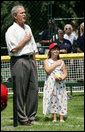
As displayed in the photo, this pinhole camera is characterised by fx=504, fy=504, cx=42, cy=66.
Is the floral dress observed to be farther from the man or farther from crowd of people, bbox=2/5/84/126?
the man

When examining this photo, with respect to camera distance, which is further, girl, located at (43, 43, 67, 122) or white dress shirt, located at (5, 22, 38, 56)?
girl, located at (43, 43, 67, 122)

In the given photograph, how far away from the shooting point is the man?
27.9ft

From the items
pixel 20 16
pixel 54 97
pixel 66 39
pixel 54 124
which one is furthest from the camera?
pixel 66 39

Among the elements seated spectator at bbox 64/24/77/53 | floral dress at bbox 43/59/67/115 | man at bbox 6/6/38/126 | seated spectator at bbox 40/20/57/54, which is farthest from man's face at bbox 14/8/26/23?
seated spectator at bbox 64/24/77/53

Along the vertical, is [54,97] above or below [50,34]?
below

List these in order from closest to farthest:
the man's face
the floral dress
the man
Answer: the man, the man's face, the floral dress

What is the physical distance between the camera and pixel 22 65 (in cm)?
854

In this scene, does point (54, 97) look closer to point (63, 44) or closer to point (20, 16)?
point (20, 16)

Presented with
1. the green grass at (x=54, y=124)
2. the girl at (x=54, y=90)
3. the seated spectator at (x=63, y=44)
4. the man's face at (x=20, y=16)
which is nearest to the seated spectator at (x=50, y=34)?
the seated spectator at (x=63, y=44)

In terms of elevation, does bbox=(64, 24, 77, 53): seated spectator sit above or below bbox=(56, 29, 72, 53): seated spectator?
above

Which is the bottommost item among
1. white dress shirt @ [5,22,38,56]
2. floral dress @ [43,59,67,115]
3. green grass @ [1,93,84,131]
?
green grass @ [1,93,84,131]

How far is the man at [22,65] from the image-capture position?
8.49 metres

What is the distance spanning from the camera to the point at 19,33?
8547 millimetres

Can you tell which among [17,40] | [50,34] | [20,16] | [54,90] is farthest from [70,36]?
[17,40]
